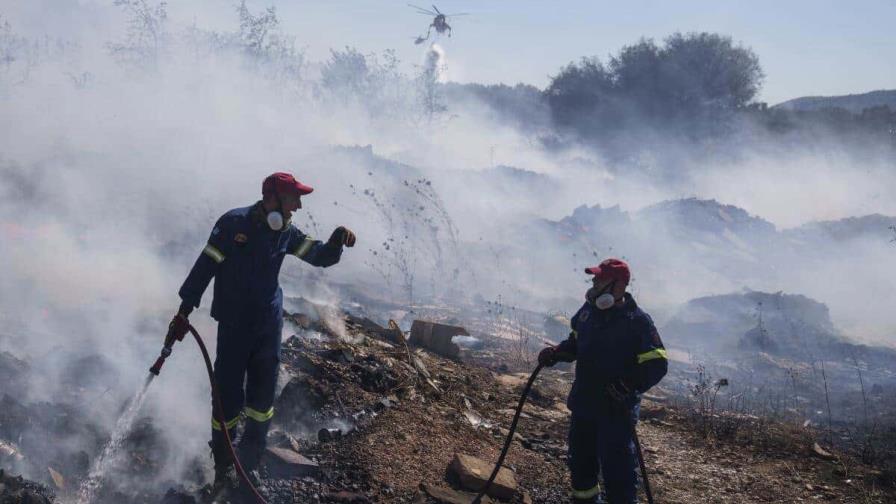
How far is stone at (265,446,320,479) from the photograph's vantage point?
407 cm

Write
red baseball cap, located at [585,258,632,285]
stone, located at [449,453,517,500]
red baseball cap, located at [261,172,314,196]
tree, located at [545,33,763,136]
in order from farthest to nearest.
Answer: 1. tree, located at [545,33,763,136]
2. stone, located at [449,453,517,500]
3. red baseball cap, located at [261,172,314,196]
4. red baseball cap, located at [585,258,632,285]

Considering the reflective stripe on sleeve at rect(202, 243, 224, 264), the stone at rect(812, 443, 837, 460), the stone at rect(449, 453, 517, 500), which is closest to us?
the reflective stripe on sleeve at rect(202, 243, 224, 264)

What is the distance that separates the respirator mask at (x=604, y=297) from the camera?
12.1 ft

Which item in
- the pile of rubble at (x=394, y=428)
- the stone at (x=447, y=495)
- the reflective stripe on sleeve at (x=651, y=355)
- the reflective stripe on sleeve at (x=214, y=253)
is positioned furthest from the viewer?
the pile of rubble at (x=394, y=428)

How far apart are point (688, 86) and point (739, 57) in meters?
2.94

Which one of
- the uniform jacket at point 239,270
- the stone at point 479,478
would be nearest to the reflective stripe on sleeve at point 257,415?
the uniform jacket at point 239,270

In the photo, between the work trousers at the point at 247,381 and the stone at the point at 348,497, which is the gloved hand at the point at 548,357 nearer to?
the stone at the point at 348,497

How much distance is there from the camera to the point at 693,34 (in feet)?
110

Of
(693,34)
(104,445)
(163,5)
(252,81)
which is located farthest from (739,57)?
(104,445)

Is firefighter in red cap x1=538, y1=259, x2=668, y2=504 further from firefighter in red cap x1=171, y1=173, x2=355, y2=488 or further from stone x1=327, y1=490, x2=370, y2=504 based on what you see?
firefighter in red cap x1=171, y1=173, x2=355, y2=488

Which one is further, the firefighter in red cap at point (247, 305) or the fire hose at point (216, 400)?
the firefighter in red cap at point (247, 305)

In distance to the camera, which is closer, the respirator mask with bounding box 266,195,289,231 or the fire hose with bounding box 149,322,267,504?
the fire hose with bounding box 149,322,267,504

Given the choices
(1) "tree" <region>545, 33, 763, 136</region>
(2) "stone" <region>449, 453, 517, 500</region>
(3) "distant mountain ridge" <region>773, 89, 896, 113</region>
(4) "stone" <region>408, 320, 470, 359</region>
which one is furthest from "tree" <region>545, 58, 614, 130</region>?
(2) "stone" <region>449, 453, 517, 500</region>

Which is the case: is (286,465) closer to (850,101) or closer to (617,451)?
(617,451)
